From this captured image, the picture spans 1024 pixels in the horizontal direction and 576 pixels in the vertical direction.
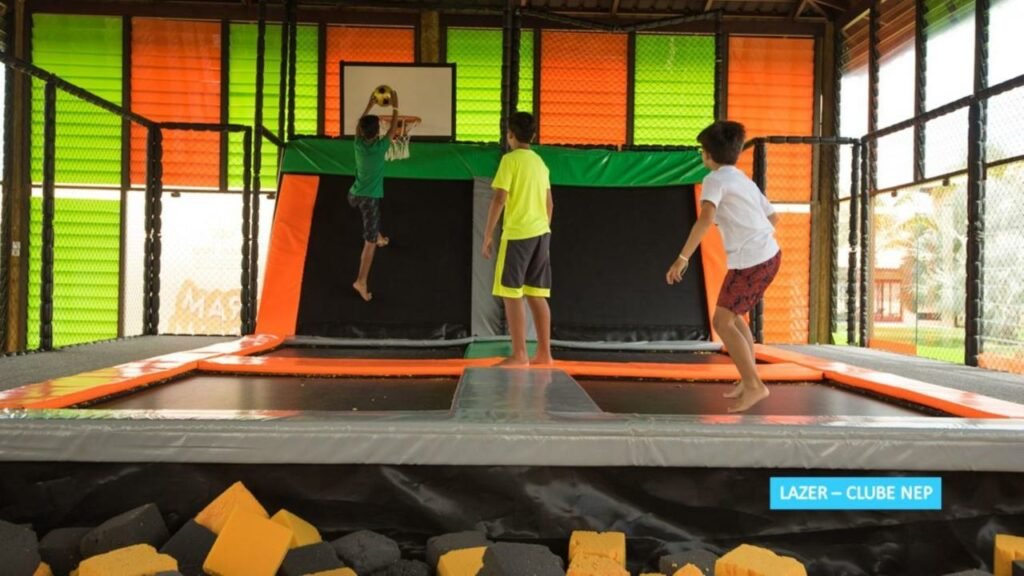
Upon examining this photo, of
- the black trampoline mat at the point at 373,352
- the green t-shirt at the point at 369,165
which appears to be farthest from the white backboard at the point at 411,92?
the black trampoline mat at the point at 373,352

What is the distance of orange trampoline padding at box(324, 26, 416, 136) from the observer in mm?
7078

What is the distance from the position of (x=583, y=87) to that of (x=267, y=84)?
3084mm

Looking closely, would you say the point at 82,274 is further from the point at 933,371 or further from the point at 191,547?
the point at 933,371

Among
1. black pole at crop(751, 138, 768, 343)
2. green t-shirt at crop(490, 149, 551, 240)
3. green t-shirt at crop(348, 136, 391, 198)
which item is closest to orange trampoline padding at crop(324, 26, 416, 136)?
green t-shirt at crop(348, 136, 391, 198)

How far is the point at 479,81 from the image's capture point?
7.23 meters

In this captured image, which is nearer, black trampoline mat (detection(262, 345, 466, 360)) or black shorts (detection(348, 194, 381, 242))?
black trampoline mat (detection(262, 345, 466, 360))

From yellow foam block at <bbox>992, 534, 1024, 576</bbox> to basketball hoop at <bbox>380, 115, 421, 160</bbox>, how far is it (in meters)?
3.78

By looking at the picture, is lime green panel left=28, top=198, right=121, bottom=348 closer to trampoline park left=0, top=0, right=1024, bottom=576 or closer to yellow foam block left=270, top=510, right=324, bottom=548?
trampoline park left=0, top=0, right=1024, bottom=576

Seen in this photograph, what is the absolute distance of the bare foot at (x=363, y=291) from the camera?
4457 millimetres

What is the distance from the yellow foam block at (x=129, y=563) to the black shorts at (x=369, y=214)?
3056 millimetres

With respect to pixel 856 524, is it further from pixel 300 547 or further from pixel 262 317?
pixel 262 317

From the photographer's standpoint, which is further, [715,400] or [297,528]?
[715,400]

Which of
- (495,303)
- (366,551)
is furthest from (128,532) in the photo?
(495,303)

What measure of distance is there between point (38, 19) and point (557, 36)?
5.00m
